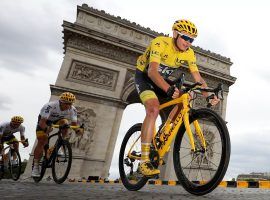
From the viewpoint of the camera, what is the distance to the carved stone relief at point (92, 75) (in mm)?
15305

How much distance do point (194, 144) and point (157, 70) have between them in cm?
84

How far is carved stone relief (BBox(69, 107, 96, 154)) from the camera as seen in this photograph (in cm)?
1432

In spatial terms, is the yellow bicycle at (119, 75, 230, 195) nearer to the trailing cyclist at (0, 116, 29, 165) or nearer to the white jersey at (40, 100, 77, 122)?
the white jersey at (40, 100, 77, 122)

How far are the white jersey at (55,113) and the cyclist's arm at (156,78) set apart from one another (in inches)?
101

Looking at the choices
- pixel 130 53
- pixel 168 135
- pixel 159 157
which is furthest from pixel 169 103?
pixel 130 53

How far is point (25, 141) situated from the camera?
6977mm

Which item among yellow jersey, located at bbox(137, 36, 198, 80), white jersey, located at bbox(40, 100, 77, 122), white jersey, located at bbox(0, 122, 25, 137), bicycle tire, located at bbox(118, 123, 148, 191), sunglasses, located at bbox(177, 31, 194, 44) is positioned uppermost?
sunglasses, located at bbox(177, 31, 194, 44)

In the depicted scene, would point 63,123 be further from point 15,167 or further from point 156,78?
point 15,167

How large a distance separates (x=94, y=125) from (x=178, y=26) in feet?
40.7

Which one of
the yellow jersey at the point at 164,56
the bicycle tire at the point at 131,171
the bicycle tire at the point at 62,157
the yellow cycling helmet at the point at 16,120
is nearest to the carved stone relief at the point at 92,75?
the yellow cycling helmet at the point at 16,120

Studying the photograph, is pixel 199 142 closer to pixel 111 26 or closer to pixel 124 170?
pixel 124 170

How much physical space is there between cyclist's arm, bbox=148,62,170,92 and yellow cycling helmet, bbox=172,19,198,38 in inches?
18.6

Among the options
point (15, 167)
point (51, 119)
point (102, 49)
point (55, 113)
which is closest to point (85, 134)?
point (102, 49)

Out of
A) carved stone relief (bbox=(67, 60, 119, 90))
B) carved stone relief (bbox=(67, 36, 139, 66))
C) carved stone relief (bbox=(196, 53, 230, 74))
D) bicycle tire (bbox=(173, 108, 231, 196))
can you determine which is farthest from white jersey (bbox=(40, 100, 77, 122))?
carved stone relief (bbox=(196, 53, 230, 74))
